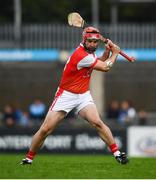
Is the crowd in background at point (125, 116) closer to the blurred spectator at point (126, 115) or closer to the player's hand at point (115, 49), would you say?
the blurred spectator at point (126, 115)

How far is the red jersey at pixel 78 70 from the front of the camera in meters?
14.4

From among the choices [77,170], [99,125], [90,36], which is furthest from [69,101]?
[77,170]

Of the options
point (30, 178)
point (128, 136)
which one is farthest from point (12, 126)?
point (30, 178)

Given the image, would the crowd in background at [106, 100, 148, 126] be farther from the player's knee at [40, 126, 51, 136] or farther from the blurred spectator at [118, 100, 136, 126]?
the player's knee at [40, 126, 51, 136]

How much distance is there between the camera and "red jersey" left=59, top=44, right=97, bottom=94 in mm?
14375

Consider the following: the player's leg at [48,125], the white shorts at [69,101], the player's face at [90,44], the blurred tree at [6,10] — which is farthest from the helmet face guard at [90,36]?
the blurred tree at [6,10]

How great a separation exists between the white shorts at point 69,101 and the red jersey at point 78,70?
73mm

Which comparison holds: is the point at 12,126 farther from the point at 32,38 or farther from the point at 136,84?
the point at 136,84

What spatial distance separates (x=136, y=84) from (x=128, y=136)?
927cm

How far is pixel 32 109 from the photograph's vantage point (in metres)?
28.3

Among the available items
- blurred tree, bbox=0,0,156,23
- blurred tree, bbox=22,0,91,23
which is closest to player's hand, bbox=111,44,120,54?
blurred tree, bbox=0,0,156,23

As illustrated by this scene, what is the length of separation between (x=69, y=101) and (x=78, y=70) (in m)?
0.53

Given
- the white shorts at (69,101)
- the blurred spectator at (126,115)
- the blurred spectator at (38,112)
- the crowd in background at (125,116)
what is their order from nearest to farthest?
the white shorts at (69,101), the blurred spectator at (126,115), the crowd in background at (125,116), the blurred spectator at (38,112)

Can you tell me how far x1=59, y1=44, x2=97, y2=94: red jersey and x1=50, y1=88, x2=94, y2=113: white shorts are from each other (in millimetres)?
73
